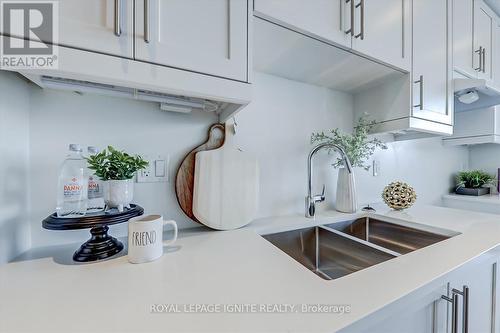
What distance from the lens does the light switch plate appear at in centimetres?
85

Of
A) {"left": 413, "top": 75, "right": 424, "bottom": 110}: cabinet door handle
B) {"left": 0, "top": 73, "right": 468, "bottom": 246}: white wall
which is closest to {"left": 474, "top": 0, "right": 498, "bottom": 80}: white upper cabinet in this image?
{"left": 0, "top": 73, "right": 468, "bottom": 246}: white wall

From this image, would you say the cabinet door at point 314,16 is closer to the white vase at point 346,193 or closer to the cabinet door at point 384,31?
the cabinet door at point 384,31

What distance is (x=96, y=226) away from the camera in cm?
59

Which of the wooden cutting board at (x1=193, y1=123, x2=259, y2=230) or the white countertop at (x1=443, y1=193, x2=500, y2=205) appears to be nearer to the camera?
the wooden cutting board at (x1=193, y1=123, x2=259, y2=230)

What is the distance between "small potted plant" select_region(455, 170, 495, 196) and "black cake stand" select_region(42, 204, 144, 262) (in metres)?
2.69

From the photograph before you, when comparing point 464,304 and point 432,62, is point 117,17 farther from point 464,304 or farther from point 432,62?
point 432,62

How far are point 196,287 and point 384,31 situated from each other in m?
1.30

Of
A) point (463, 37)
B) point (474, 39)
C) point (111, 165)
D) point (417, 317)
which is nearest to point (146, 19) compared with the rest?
point (111, 165)

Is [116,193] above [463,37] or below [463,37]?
below

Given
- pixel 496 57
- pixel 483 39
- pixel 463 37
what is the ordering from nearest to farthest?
pixel 463 37 → pixel 483 39 → pixel 496 57

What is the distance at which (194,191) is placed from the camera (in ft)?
2.85

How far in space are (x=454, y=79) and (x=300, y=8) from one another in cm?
125

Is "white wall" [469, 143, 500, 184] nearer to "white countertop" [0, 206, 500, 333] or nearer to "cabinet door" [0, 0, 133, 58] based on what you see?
"white countertop" [0, 206, 500, 333]

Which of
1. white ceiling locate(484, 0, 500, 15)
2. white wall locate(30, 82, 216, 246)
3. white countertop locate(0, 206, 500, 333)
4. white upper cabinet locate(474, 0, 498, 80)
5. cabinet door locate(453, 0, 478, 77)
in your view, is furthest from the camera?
white ceiling locate(484, 0, 500, 15)
